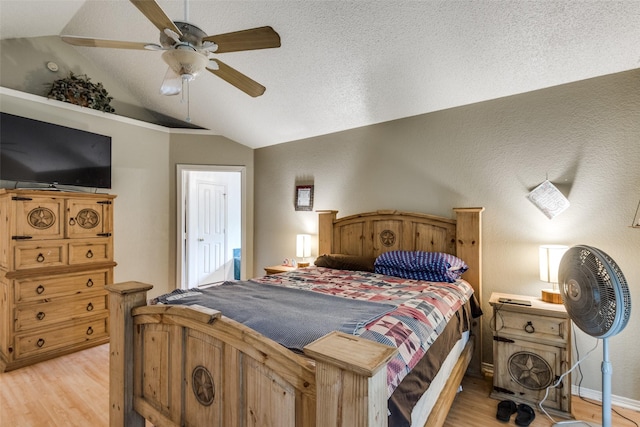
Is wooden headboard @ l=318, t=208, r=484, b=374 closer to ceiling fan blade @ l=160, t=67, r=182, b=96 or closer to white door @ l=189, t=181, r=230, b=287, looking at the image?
ceiling fan blade @ l=160, t=67, r=182, b=96

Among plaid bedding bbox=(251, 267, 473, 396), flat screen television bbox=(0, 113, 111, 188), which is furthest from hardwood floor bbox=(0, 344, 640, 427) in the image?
flat screen television bbox=(0, 113, 111, 188)

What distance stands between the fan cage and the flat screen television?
13.8ft

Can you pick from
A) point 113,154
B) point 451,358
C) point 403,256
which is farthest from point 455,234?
point 113,154

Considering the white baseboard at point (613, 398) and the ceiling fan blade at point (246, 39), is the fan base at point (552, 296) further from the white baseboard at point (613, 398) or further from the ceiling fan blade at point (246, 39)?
the ceiling fan blade at point (246, 39)

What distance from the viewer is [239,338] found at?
1.17m

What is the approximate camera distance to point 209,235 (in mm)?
4984

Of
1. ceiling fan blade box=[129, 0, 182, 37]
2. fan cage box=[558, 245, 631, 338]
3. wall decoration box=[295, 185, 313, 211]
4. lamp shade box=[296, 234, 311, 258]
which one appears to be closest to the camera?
ceiling fan blade box=[129, 0, 182, 37]

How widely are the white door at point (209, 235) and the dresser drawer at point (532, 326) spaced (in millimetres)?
4008

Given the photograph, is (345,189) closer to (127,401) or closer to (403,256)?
(403,256)

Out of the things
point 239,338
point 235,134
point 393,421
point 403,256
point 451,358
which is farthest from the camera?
point 235,134

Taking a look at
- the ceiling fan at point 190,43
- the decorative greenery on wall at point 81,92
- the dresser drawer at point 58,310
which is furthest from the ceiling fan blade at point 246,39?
the dresser drawer at point 58,310

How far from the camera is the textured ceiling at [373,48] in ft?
6.20

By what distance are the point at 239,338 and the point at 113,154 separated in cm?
344

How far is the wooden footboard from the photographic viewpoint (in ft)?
2.65
